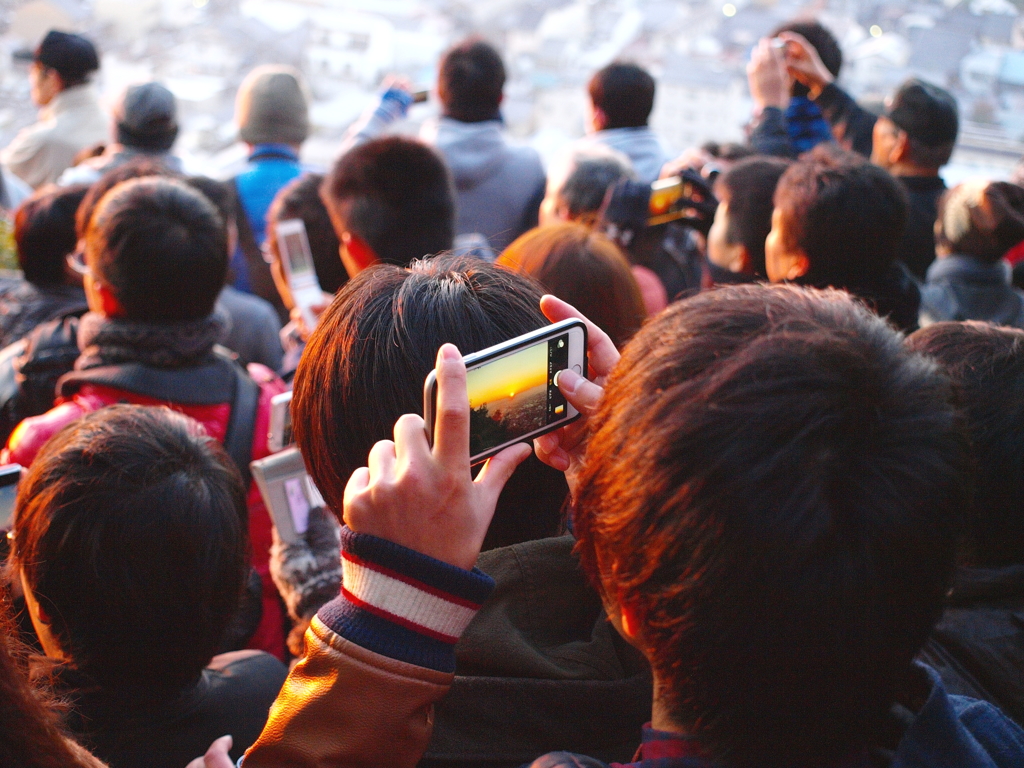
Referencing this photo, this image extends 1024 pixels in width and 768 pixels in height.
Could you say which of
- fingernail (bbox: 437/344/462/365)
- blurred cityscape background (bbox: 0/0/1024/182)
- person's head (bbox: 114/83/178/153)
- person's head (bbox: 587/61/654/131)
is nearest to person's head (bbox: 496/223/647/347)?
fingernail (bbox: 437/344/462/365)

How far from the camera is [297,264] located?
268 cm

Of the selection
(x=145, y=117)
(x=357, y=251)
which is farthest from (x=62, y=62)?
(x=357, y=251)

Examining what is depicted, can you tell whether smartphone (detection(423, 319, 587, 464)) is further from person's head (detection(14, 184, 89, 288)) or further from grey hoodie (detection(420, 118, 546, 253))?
grey hoodie (detection(420, 118, 546, 253))

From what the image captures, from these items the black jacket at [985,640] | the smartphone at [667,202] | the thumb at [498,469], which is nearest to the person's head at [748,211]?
the smartphone at [667,202]

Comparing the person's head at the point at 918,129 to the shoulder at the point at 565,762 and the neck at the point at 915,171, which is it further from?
the shoulder at the point at 565,762

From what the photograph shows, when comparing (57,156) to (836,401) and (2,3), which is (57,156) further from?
(836,401)

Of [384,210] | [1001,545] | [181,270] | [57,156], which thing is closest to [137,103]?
[57,156]

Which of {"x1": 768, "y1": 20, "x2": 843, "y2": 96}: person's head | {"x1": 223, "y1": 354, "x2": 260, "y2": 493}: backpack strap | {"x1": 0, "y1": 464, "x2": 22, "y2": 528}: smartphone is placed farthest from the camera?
{"x1": 768, "y1": 20, "x2": 843, "y2": 96}: person's head

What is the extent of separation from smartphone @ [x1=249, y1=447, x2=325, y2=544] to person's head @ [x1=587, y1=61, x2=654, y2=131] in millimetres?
3113

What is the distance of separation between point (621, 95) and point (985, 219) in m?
1.97

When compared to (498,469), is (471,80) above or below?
above

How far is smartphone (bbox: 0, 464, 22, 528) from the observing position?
147 cm

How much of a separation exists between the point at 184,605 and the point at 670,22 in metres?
→ 6.72

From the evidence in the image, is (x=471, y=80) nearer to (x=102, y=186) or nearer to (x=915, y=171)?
(x=102, y=186)
